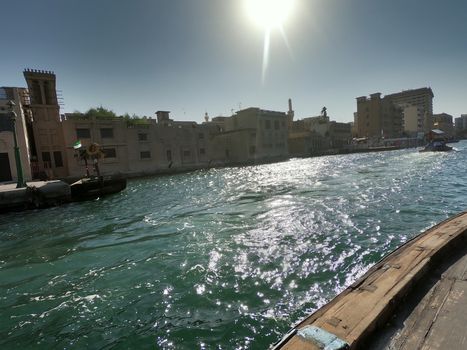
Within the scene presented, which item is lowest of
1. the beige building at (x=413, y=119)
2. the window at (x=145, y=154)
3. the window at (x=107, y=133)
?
the window at (x=145, y=154)

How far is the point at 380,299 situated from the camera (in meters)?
2.50

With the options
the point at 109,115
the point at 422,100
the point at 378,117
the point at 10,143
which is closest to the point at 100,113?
the point at 109,115

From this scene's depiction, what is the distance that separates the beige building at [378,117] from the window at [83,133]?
91181 millimetres

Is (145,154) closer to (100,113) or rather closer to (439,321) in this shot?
(100,113)

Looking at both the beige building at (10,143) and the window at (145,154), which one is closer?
the beige building at (10,143)

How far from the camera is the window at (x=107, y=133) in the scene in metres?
38.2

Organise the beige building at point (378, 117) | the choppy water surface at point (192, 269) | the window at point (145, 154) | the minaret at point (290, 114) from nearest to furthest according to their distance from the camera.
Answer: the choppy water surface at point (192, 269) < the window at point (145, 154) < the minaret at point (290, 114) < the beige building at point (378, 117)

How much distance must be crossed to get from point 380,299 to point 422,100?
164628mm

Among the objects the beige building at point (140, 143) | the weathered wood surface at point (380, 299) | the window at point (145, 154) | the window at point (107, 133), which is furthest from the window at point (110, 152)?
the weathered wood surface at point (380, 299)

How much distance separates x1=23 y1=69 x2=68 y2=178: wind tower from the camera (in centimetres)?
3316

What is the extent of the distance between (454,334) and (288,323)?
2236 millimetres

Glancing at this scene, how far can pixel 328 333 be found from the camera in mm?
2049

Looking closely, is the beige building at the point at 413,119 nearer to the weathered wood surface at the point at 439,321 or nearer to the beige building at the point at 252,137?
the beige building at the point at 252,137

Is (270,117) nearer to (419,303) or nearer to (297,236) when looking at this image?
(297,236)
